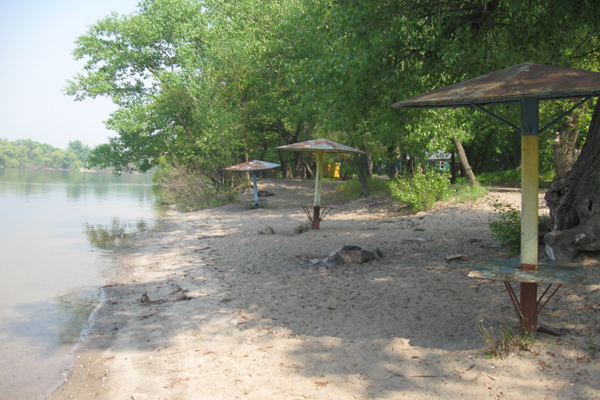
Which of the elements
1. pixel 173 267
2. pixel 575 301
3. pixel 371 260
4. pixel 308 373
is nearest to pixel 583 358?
pixel 575 301

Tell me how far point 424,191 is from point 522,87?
1089 centimetres

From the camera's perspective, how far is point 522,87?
12.1 feet

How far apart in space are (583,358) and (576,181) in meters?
3.18

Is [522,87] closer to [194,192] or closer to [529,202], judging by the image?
[529,202]

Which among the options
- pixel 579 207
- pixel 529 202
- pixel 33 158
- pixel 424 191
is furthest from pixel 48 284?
pixel 33 158

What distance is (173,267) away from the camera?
9469 mm

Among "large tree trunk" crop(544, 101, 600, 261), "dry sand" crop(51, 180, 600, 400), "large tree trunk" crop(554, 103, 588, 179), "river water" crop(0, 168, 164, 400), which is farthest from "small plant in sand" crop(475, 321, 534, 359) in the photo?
"large tree trunk" crop(554, 103, 588, 179)

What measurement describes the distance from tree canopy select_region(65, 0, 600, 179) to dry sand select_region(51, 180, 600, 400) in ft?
10.3

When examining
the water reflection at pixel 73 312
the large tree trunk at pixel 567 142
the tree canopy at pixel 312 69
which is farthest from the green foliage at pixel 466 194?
the water reflection at pixel 73 312

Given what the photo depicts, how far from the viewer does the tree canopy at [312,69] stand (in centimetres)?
793

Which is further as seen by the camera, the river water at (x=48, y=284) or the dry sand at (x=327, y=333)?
the river water at (x=48, y=284)

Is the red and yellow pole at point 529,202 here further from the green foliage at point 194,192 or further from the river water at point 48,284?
the green foliage at point 194,192

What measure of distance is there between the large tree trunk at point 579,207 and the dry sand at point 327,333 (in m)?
0.39

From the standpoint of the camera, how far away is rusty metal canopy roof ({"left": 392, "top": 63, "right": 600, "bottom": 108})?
11.5 feet
